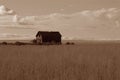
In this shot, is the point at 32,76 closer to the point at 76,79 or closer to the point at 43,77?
the point at 43,77

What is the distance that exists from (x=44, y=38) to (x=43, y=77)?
50.9 metres

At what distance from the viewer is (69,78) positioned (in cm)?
776

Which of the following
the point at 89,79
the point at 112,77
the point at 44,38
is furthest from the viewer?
the point at 44,38

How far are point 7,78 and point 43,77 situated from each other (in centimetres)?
87

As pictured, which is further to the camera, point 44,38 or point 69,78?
point 44,38

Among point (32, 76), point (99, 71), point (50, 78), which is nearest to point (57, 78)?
point (50, 78)

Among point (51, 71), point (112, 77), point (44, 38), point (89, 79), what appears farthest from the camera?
point (44, 38)

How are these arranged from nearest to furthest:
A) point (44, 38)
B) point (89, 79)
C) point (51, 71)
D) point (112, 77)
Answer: point (89, 79)
point (112, 77)
point (51, 71)
point (44, 38)

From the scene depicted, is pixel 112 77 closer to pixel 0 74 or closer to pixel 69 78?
pixel 69 78

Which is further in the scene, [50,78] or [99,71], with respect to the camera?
[99,71]

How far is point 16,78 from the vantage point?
7785 millimetres

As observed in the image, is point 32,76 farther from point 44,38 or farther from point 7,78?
point 44,38

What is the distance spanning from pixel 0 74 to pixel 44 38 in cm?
5054

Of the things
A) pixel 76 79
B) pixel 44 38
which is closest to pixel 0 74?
pixel 76 79
